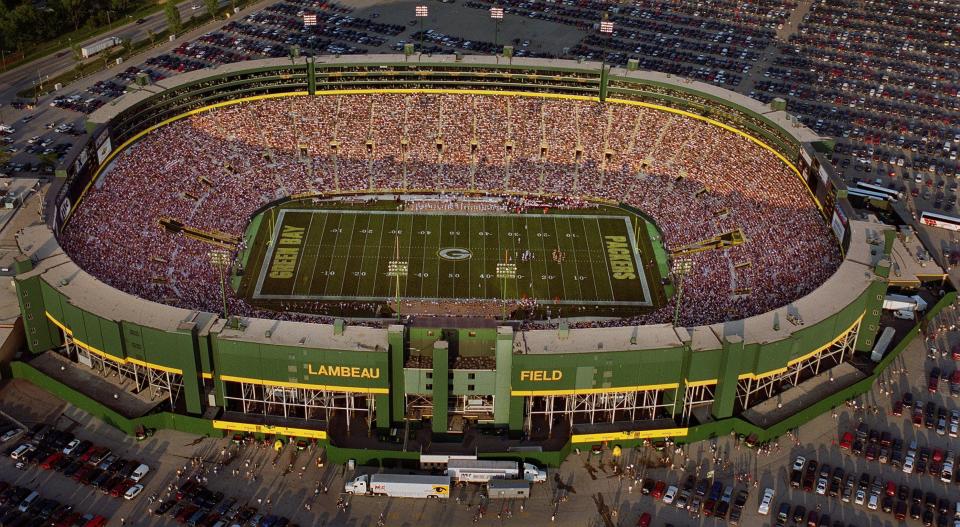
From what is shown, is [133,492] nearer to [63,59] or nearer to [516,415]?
[516,415]

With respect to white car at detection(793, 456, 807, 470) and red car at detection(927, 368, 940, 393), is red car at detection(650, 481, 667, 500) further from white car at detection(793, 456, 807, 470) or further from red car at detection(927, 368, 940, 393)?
red car at detection(927, 368, 940, 393)

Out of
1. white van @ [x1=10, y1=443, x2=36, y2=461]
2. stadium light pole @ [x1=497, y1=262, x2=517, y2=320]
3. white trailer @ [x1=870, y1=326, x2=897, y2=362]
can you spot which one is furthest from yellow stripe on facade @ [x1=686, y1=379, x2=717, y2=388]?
white van @ [x1=10, y1=443, x2=36, y2=461]

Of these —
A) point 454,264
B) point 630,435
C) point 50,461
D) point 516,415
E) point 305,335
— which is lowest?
point 50,461

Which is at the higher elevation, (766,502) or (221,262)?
(221,262)

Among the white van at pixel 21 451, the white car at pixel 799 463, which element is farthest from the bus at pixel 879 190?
the white van at pixel 21 451

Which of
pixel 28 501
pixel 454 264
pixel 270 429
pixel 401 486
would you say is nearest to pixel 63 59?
pixel 454 264

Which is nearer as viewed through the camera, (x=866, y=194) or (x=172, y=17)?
(x=866, y=194)

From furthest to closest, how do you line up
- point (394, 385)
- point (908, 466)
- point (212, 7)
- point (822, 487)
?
point (212, 7), point (908, 466), point (394, 385), point (822, 487)
